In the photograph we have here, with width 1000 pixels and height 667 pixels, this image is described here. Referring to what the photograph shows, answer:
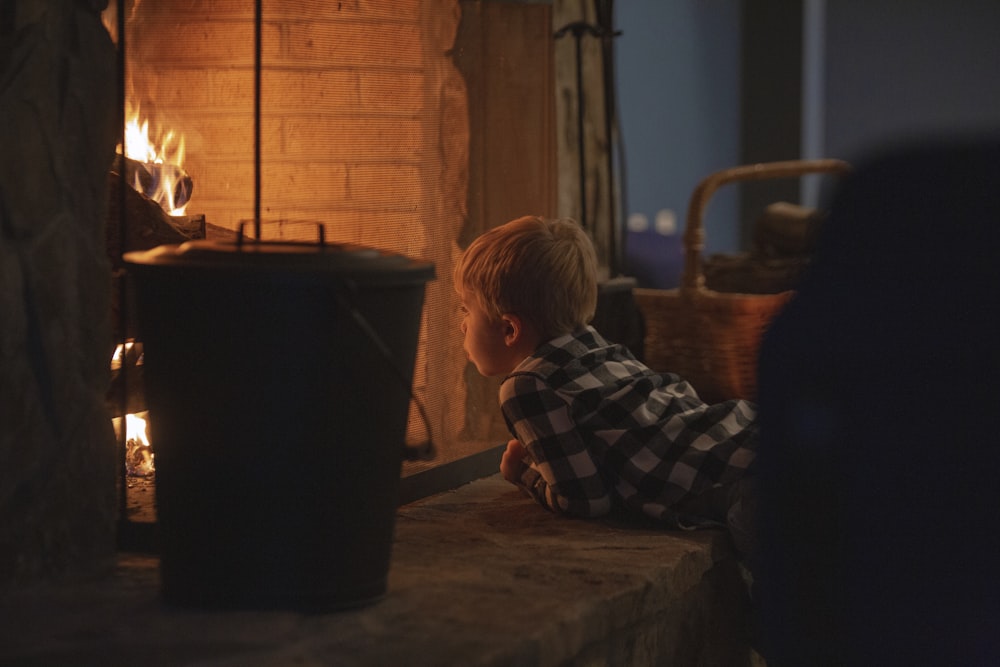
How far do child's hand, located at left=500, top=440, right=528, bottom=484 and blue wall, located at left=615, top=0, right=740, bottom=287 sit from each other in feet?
7.61

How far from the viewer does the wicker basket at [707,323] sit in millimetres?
3266

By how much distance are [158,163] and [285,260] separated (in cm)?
88

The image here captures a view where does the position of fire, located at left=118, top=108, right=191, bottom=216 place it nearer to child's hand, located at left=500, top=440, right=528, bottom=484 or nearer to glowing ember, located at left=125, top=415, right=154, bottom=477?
glowing ember, located at left=125, top=415, right=154, bottom=477

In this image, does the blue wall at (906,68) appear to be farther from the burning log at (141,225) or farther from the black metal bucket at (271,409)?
the black metal bucket at (271,409)

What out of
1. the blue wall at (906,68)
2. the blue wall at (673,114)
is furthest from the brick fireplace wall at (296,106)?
the blue wall at (906,68)

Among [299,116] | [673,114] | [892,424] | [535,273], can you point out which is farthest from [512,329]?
[673,114]

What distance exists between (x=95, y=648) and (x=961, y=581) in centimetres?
102

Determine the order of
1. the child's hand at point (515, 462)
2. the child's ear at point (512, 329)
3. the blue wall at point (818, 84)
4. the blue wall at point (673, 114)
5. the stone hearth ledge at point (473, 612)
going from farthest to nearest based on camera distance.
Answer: the blue wall at point (818, 84) → the blue wall at point (673, 114) → the child's hand at point (515, 462) → the child's ear at point (512, 329) → the stone hearth ledge at point (473, 612)

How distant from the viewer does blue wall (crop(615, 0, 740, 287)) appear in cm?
539

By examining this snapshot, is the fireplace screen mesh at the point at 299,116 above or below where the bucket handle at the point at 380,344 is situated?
above

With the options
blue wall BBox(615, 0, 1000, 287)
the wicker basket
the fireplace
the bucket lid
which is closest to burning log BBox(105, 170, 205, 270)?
the fireplace

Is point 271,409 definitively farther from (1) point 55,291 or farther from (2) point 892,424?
(2) point 892,424

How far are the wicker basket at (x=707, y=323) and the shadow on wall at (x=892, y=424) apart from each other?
1.69 metres

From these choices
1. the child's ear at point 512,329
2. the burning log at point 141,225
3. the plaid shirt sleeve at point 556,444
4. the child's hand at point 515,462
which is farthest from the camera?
the child's hand at point 515,462
